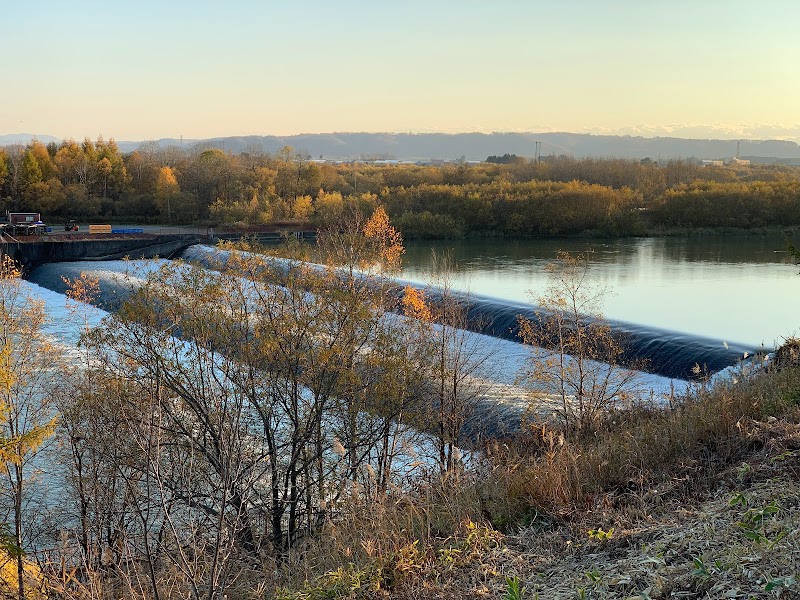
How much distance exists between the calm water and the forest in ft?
14.6

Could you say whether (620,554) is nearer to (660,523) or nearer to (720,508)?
(660,523)

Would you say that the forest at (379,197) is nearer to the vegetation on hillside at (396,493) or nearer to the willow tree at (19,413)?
the willow tree at (19,413)

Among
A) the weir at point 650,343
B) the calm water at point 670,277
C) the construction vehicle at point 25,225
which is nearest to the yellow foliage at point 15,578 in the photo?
the weir at point 650,343

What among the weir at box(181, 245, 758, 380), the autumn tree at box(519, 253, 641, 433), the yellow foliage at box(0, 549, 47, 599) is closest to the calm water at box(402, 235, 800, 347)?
the weir at box(181, 245, 758, 380)

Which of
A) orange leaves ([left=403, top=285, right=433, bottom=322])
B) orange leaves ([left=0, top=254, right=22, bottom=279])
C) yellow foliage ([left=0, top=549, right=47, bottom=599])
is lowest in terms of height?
yellow foliage ([left=0, top=549, right=47, bottom=599])

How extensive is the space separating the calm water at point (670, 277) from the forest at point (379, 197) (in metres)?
4.45

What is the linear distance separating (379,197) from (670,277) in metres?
35.2

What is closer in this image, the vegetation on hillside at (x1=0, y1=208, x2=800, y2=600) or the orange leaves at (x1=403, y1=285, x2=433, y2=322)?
the vegetation on hillside at (x1=0, y1=208, x2=800, y2=600)

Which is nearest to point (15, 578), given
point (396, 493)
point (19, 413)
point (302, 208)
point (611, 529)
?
point (19, 413)

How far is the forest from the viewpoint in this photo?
186 ft

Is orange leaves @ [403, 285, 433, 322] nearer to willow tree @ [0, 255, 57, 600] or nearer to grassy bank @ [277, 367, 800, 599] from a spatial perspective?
willow tree @ [0, 255, 57, 600]

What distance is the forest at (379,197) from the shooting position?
186ft

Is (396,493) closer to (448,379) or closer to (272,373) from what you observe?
(272,373)

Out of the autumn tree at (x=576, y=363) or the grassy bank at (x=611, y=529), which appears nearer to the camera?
the grassy bank at (x=611, y=529)
